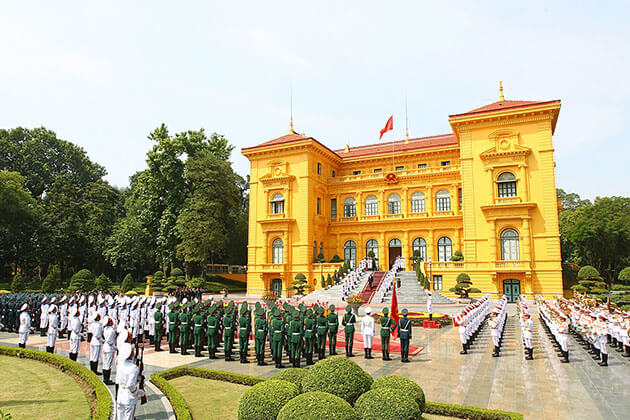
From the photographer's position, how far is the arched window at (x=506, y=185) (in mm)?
30875

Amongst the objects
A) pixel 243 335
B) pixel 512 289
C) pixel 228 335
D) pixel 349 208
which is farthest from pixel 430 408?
pixel 349 208

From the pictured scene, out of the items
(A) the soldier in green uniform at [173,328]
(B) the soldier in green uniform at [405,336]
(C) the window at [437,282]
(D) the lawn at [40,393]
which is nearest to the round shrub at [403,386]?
(D) the lawn at [40,393]

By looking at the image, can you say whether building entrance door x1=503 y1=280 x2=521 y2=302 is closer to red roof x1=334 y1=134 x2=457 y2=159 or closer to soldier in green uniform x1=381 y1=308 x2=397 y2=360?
red roof x1=334 y1=134 x2=457 y2=159

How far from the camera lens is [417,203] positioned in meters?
37.6

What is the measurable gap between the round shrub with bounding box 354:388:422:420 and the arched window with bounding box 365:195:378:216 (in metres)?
34.2

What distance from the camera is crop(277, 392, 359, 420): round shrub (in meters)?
4.57

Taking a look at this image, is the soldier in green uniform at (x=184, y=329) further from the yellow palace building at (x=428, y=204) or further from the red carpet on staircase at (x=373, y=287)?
the yellow palace building at (x=428, y=204)

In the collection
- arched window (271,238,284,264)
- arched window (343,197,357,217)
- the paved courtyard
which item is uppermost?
arched window (343,197,357,217)

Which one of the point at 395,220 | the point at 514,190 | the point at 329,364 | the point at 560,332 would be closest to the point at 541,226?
the point at 514,190

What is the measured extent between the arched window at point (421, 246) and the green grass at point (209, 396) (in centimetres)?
2896

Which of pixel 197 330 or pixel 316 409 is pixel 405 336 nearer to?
pixel 197 330

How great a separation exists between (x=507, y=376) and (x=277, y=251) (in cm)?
2914

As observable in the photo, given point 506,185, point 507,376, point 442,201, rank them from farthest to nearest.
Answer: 1. point 442,201
2. point 506,185
3. point 507,376

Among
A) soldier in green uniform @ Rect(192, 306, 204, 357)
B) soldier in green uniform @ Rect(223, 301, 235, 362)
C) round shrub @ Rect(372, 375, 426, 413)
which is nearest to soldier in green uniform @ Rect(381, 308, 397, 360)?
soldier in green uniform @ Rect(223, 301, 235, 362)
